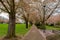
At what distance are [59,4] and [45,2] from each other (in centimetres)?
231

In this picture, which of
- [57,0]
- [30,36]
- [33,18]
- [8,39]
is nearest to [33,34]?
[30,36]

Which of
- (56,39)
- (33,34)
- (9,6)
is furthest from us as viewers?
(9,6)

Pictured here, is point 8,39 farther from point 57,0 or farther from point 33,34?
point 57,0

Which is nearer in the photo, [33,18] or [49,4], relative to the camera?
[49,4]

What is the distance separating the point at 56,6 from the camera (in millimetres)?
23984

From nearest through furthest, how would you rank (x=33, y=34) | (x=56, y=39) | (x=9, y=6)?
1. (x=33, y=34)
2. (x=56, y=39)
3. (x=9, y=6)

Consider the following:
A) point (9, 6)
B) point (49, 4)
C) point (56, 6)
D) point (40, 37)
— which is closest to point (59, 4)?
point (56, 6)

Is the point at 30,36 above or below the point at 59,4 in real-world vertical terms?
below

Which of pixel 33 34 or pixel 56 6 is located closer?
pixel 33 34

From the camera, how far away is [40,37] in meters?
7.18

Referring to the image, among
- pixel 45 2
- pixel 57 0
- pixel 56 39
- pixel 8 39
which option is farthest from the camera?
pixel 45 2

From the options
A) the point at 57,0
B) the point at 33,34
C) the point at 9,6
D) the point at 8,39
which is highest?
the point at 57,0

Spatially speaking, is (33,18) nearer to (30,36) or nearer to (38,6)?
(38,6)

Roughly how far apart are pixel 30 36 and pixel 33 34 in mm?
152
